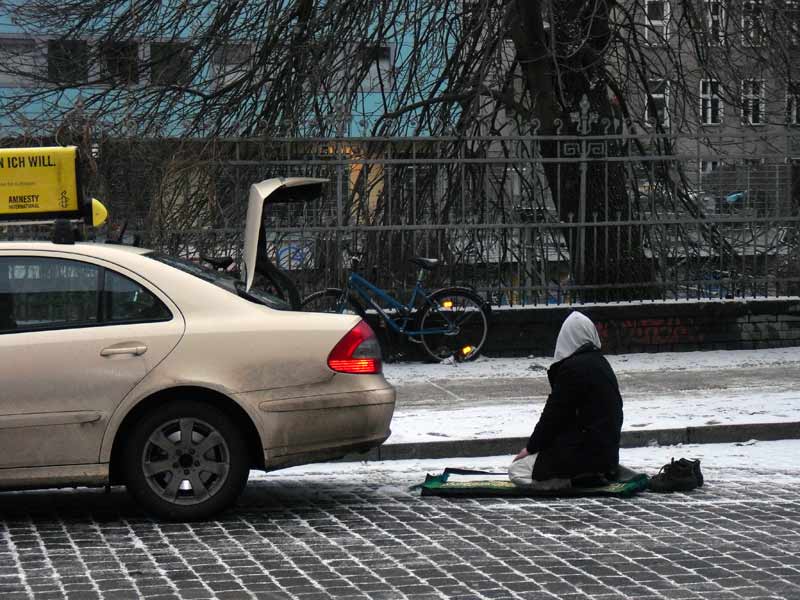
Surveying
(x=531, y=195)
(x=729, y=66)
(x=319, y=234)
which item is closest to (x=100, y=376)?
(x=319, y=234)

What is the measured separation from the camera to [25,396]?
7.02m

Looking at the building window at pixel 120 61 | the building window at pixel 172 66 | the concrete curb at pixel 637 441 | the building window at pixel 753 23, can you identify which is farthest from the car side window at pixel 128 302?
the building window at pixel 753 23

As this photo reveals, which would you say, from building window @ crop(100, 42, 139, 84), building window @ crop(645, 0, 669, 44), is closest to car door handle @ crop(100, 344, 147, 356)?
building window @ crop(100, 42, 139, 84)

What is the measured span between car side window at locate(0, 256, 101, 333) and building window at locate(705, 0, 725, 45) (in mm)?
9475

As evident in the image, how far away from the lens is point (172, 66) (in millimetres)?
15484

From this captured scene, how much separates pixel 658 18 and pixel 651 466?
29.5ft

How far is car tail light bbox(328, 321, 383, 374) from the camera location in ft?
24.1

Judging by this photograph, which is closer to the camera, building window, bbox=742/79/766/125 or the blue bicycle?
the blue bicycle

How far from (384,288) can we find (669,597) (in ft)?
27.3

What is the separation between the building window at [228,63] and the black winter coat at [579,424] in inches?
325

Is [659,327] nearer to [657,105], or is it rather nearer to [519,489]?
[657,105]

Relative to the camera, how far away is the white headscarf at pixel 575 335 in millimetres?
8086

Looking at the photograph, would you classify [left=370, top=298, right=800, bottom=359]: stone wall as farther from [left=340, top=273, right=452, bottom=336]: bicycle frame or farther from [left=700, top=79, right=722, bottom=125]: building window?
[left=700, top=79, right=722, bottom=125]: building window

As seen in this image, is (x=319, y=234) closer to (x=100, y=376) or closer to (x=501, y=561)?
(x=100, y=376)
